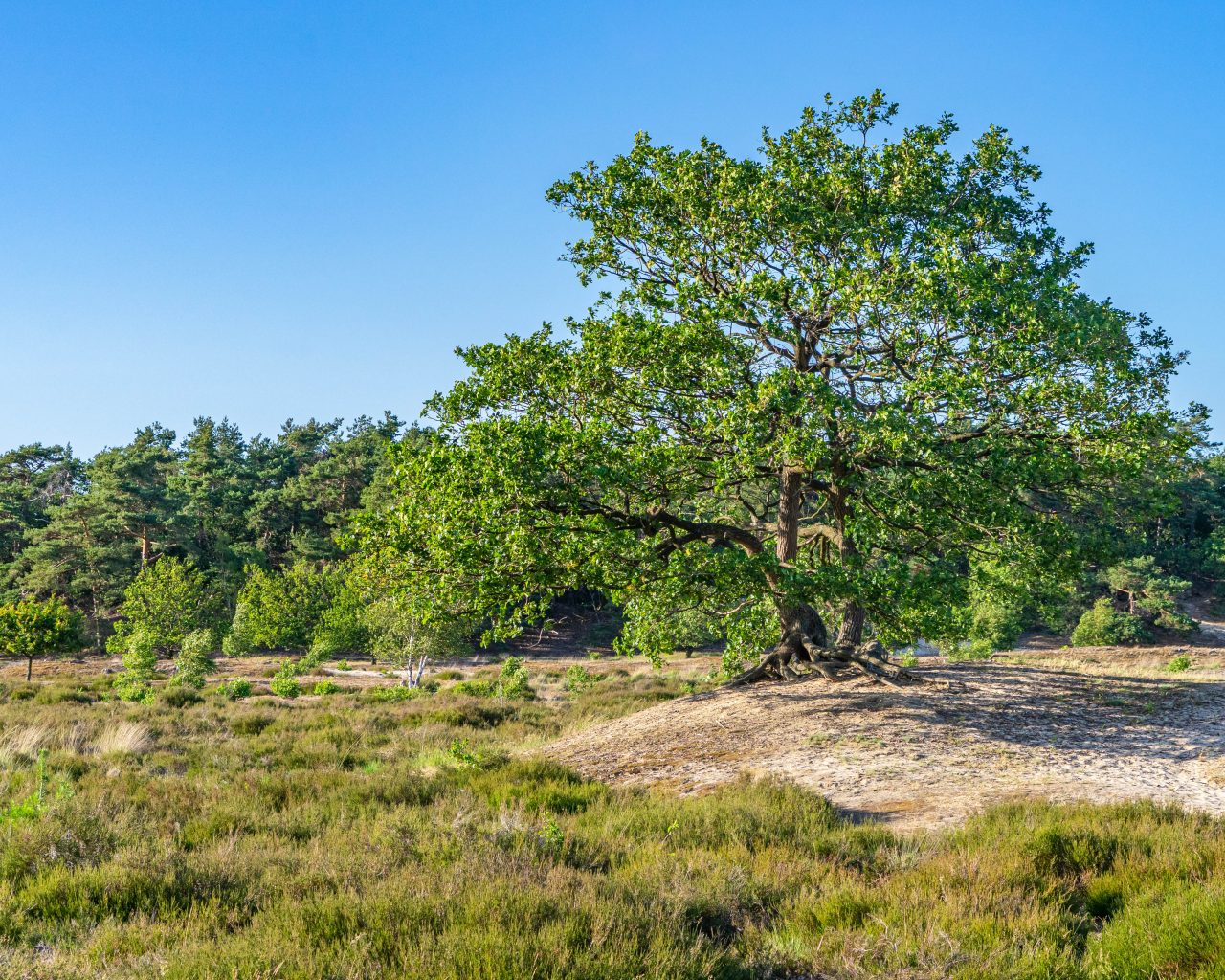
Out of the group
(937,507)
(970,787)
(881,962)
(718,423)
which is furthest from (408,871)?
(937,507)

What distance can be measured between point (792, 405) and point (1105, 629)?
49.6 m

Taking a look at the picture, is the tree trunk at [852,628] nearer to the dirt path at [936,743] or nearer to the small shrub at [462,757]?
the dirt path at [936,743]

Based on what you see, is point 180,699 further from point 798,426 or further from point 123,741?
point 798,426

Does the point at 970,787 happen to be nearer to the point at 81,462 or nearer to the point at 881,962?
the point at 881,962

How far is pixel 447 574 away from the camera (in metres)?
12.1

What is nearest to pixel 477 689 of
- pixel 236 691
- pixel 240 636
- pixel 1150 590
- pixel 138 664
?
pixel 236 691

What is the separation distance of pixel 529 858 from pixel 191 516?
226ft

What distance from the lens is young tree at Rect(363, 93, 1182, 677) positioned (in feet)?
37.1

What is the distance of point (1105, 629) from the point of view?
163 feet

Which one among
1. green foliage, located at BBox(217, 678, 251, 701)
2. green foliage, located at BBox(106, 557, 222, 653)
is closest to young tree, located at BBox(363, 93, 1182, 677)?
green foliage, located at BBox(217, 678, 251, 701)

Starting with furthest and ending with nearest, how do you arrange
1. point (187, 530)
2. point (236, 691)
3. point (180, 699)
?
point (187, 530) < point (236, 691) < point (180, 699)

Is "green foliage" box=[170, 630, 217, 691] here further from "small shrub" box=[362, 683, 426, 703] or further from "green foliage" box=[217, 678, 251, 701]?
"small shrub" box=[362, 683, 426, 703]

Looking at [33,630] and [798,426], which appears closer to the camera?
[798,426]

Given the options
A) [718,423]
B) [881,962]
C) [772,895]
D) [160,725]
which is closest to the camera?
[881,962]
